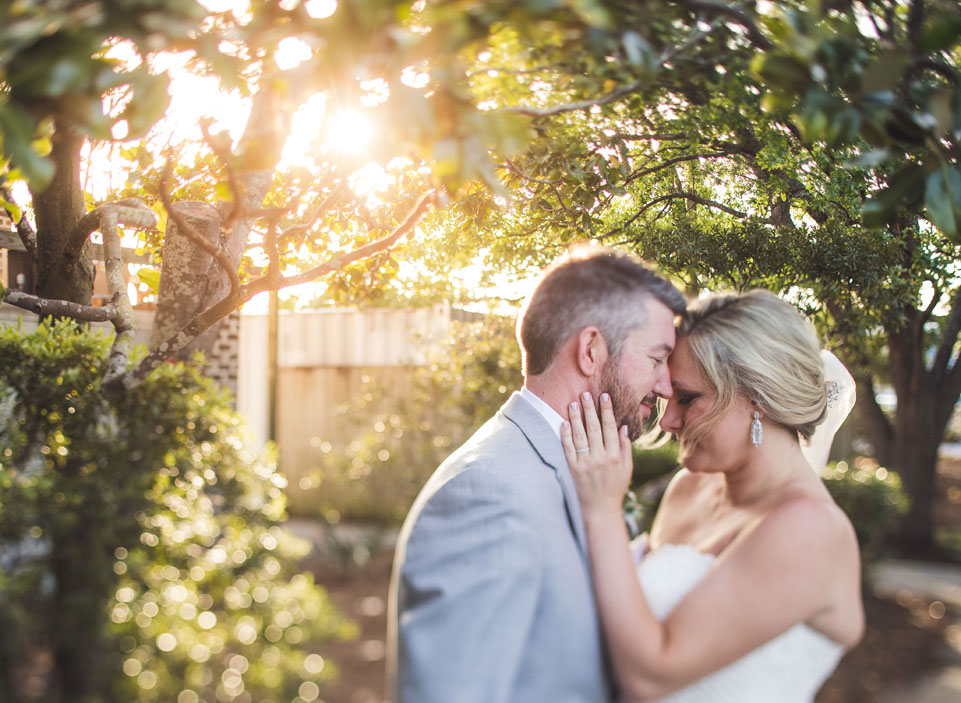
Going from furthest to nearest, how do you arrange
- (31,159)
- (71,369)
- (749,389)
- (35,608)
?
(71,369)
(749,389)
(35,608)
(31,159)

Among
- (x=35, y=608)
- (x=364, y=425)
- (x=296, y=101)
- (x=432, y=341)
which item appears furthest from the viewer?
(x=364, y=425)

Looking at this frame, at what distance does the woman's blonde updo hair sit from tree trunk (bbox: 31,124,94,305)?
2.44 metres

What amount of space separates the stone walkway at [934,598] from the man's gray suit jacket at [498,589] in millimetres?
4576

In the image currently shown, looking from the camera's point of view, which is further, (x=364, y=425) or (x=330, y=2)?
(x=364, y=425)

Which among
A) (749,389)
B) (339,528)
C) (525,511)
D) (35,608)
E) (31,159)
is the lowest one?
(339,528)

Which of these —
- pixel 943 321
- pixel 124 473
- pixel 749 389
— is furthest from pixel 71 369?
pixel 943 321

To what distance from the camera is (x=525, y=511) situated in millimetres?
1900

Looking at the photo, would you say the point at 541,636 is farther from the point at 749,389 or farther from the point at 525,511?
the point at 749,389

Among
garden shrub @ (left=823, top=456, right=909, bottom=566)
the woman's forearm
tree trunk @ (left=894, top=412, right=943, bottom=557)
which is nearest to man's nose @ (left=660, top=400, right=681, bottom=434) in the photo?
the woman's forearm

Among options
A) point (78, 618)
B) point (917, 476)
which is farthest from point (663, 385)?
point (917, 476)

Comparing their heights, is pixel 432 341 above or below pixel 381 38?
below

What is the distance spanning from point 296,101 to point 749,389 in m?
1.85

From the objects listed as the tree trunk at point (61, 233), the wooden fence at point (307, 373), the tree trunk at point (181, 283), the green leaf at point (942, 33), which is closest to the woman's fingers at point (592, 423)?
the green leaf at point (942, 33)

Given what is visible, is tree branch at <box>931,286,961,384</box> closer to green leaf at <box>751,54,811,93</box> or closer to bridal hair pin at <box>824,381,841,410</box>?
bridal hair pin at <box>824,381,841,410</box>
